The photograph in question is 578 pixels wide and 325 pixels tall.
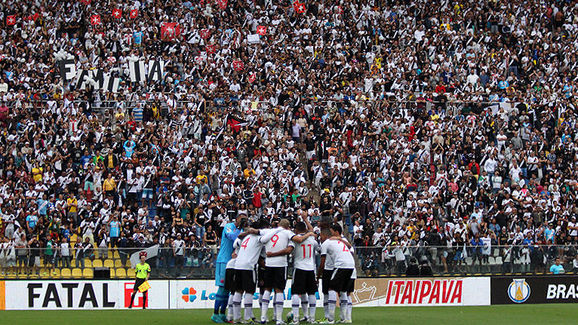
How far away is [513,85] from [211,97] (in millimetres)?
13839

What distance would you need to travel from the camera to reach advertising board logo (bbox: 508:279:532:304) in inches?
1133

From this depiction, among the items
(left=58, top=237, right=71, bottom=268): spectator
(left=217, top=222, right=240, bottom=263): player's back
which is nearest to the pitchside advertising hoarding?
(left=58, top=237, right=71, bottom=268): spectator

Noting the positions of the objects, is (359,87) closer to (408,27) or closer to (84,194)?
(408,27)

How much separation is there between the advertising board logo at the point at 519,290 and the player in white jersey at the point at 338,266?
38.0 feet

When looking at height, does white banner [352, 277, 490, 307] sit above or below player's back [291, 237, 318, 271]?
below

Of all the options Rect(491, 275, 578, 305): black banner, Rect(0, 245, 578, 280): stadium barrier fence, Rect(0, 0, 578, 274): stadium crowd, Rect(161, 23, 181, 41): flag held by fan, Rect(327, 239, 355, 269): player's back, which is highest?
Rect(161, 23, 181, 41): flag held by fan

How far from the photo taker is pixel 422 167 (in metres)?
36.1

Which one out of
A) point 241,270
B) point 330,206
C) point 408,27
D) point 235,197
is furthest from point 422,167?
point 241,270

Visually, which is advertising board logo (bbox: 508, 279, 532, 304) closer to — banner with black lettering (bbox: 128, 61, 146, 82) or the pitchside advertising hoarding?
the pitchside advertising hoarding

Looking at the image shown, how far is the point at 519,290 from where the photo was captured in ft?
94.4

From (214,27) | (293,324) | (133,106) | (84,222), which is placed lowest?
(293,324)

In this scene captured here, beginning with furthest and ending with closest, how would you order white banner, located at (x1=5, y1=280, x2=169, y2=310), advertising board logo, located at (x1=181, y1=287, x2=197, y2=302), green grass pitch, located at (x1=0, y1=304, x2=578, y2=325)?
advertising board logo, located at (x1=181, y1=287, x2=197, y2=302), white banner, located at (x1=5, y1=280, x2=169, y2=310), green grass pitch, located at (x1=0, y1=304, x2=578, y2=325)

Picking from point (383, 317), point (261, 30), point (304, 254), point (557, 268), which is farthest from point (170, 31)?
point (304, 254)

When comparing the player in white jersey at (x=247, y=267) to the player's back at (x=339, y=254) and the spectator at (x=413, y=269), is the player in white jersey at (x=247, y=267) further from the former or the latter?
the spectator at (x=413, y=269)
